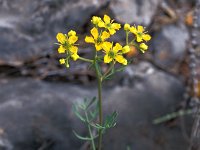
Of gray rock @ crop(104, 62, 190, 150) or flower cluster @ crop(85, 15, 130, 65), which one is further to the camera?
gray rock @ crop(104, 62, 190, 150)

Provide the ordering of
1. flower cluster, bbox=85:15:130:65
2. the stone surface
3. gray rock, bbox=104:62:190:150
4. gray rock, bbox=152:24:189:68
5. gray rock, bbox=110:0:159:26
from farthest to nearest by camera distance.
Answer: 1. gray rock, bbox=152:24:189:68
2. gray rock, bbox=110:0:159:26
3. gray rock, bbox=104:62:190:150
4. the stone surface
5. flower cluster, bbox=85:15:130:65

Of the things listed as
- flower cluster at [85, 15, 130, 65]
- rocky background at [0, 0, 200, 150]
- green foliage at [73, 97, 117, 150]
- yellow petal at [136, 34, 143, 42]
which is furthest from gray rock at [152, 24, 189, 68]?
flower cluster at [85, 15, 130, 65]

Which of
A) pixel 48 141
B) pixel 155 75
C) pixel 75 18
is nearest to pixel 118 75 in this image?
pixel 155 75

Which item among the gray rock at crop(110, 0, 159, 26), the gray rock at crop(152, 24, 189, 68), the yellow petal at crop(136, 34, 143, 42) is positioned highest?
the gray rock at crop(110, 0, 159, 26)

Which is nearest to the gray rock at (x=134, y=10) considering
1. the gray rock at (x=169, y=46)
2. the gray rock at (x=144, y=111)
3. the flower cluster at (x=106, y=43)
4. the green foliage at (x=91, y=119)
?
the gray rock at (x=169, y=46)

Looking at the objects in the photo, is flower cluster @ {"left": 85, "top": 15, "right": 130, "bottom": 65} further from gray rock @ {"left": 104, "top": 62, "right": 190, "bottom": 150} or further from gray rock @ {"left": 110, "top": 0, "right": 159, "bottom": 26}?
gray rock @ {"left": 110, "top": 0, "right": 159, "bottom": 26}

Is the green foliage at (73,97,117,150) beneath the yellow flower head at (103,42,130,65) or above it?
beneath

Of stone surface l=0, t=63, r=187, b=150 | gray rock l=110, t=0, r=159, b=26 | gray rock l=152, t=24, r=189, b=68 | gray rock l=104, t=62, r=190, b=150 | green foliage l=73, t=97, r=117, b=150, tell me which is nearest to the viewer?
green foliage l=73, t=97, r=117, b=150

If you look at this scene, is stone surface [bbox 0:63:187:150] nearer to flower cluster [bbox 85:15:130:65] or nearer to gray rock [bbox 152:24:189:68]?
gray rock [bbox 152:24:189:68]

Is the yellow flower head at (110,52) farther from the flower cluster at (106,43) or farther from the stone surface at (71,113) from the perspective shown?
the stone surface at (71,113)
